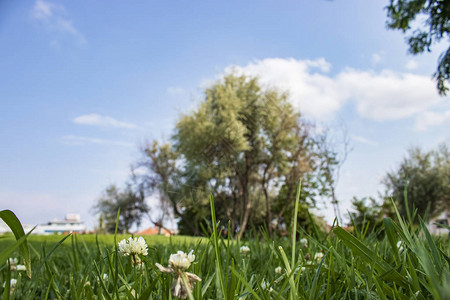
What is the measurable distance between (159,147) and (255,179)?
8066mm

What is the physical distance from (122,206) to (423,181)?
21319 millimetres

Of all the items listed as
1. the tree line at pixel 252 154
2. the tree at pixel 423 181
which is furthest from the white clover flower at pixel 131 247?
the tree at pixel 423 181

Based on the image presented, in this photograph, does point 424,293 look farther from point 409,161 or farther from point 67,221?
point 67,221

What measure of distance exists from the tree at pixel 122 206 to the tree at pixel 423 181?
18021mm

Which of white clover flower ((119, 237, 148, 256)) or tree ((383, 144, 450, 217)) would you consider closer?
white clover flower ((119, 237, 148, 256))

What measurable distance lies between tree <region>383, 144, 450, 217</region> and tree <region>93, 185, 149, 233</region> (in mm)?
18021

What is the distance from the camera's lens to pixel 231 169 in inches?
715

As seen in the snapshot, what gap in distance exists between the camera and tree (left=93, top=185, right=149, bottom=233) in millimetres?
24938

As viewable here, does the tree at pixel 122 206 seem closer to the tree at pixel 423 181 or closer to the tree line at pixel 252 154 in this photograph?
the tree line at pixel 252 154

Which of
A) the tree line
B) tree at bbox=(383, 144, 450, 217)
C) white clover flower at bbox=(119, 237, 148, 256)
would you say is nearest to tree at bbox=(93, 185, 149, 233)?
the tree line

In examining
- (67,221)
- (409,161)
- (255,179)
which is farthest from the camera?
(67,221)

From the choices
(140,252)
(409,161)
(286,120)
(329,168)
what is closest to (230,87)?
(286,120)

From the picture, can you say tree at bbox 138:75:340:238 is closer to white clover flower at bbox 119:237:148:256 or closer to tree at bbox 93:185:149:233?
tree at bbox 93:185:149:233

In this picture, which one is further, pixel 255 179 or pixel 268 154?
pixel 255 179
